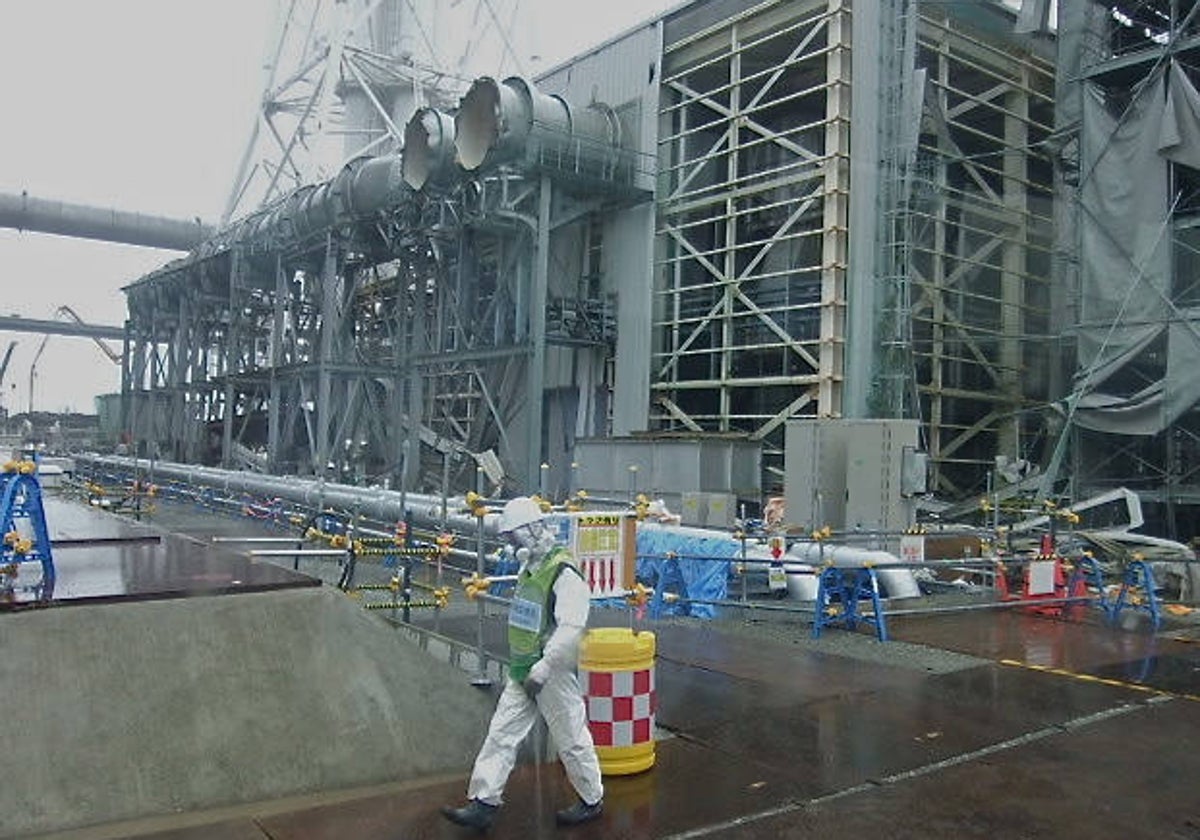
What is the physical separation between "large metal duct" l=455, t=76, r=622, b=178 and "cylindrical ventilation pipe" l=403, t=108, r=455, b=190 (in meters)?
0.85

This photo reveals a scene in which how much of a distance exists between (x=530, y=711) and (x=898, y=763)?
2.68 meters

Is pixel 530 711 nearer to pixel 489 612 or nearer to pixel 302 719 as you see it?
pixel 302 719

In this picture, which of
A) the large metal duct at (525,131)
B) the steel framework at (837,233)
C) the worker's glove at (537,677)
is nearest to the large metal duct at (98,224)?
the large metal duct at (525,131)

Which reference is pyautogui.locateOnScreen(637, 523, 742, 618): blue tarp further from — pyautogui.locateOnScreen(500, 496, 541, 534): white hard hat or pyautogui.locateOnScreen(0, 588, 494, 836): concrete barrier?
pyautogui.locateOnScreen(500, 496, 541, 534): white hard hat

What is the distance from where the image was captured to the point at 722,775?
6.29 meters

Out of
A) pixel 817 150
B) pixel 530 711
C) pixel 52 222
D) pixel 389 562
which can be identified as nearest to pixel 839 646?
pixel 530 711

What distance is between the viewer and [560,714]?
5.46 meters

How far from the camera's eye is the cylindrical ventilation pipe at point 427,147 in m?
25.1

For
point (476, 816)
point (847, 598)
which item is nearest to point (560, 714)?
point (476, 816)

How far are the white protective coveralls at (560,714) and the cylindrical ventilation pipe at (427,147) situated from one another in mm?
21424

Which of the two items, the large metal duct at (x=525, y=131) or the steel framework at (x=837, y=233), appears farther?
the large metal duct at (x=525, y=131)

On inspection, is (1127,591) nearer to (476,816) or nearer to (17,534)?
(476,816)

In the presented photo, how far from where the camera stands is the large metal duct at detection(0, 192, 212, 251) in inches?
1857

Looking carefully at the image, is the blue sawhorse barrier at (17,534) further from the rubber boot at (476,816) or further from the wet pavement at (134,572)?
the rubber boot at (476,816)
